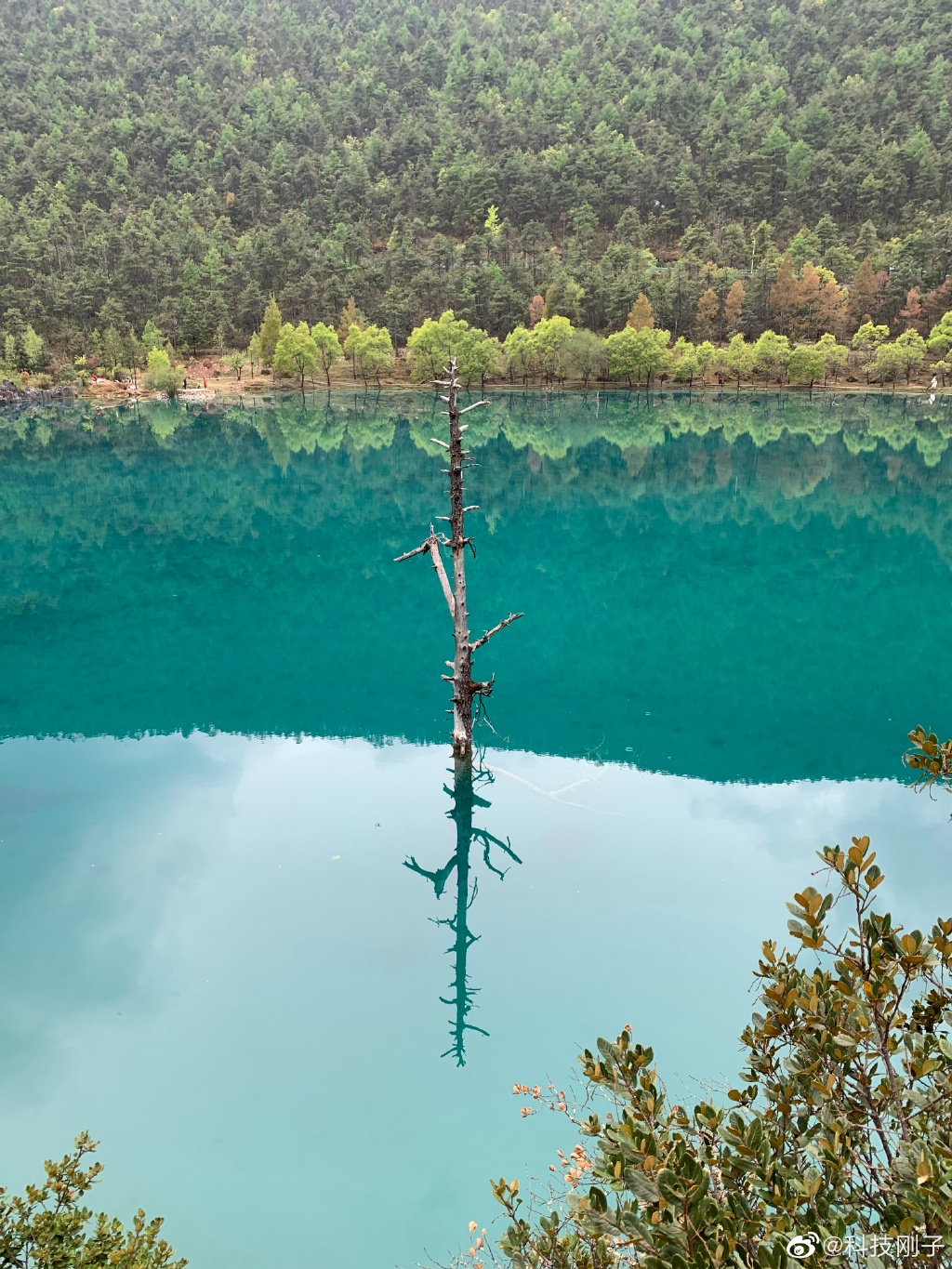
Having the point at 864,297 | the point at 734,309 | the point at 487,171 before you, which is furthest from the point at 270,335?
the point at 864,297

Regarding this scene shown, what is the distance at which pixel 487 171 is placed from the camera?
142 meters

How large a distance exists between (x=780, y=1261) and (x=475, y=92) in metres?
209

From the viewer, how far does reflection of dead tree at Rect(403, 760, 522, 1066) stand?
1072 cm

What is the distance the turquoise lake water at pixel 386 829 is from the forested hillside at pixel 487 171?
88.1 meters

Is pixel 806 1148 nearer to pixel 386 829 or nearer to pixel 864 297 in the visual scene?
pixel 386 829

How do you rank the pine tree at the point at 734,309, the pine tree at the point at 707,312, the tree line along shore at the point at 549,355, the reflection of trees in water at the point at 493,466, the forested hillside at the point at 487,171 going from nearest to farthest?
1. the reflection of trees in water at the point at 493,466
2. the tree line along shore at the point at 549,355
3. the pine tree at the point at 734,309
4. the pine tree at the point at 707,312
5. the forested hillside at the point at 487,171

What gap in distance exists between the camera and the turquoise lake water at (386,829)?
9172 mm

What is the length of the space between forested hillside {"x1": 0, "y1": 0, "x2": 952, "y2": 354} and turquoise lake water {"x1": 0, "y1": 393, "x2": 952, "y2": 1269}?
289 feet

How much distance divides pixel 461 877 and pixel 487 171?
152 meters

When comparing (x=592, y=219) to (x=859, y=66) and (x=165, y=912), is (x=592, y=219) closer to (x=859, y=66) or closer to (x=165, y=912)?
(x=859, y=66)

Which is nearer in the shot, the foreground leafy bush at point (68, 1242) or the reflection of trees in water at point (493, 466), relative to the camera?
the foreground leafy bush at point (68, 1242)

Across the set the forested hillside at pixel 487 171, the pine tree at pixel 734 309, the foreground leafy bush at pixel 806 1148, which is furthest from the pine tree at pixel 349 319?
the foreground leafy bush at pixel 806 1148

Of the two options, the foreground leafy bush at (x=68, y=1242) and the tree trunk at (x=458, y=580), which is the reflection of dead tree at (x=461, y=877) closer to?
the tree trunk at (x=458, y=580)

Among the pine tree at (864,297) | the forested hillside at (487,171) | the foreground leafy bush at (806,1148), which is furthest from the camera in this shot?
the forested hillside at (487,171)
